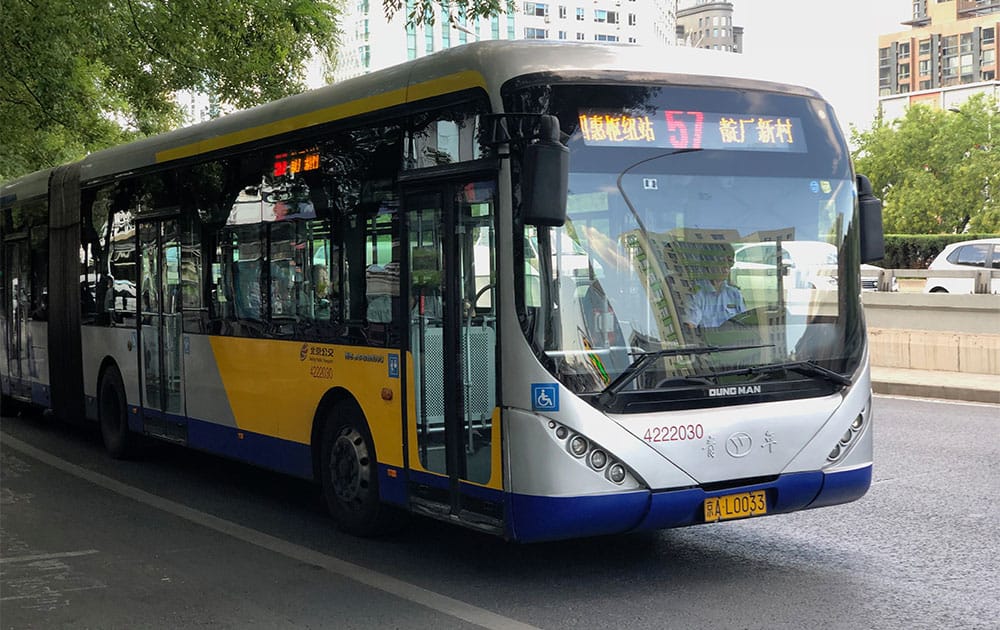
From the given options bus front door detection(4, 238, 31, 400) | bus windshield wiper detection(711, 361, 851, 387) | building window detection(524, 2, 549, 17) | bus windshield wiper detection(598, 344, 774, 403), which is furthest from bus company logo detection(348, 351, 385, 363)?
building window detection(524, 2, 549, 17)

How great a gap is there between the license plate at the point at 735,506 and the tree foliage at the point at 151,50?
8.31 metres

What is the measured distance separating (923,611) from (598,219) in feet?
8.41

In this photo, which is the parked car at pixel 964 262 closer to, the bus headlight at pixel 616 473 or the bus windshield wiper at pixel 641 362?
the bus windshield wiper at pixel 641 362

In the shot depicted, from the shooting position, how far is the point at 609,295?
7.15 metres

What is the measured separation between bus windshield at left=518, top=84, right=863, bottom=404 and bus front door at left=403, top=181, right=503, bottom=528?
47 centimetres

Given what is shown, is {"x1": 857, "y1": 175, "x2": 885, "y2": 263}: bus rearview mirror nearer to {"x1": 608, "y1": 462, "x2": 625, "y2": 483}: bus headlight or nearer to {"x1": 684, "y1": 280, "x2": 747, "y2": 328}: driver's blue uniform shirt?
{"x1": 684, "y1": 280, "x2": 747, "y2": 328}: driver's blue uniform shirt

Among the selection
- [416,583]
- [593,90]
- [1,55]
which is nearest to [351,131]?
[593,90]

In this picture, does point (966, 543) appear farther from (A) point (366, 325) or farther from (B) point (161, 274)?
(B) point (161, 274)

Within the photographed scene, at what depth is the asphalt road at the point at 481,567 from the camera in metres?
6.77

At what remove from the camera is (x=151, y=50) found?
55.8 ft

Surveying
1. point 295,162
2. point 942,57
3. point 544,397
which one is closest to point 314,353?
point 295,162

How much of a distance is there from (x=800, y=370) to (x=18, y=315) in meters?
11.9

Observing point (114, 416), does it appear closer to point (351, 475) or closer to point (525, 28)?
point (351, 475)

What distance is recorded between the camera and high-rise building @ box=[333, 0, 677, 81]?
11481 cm
